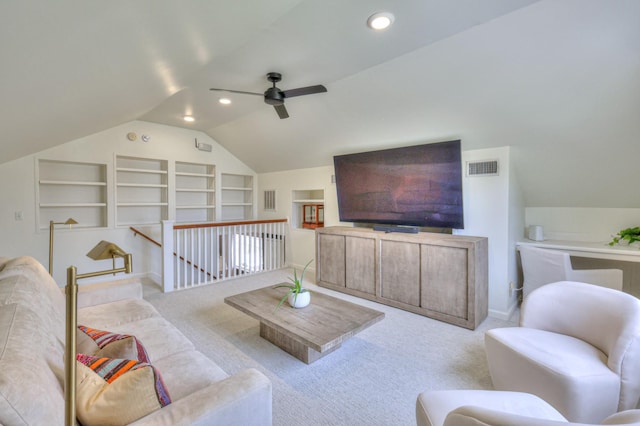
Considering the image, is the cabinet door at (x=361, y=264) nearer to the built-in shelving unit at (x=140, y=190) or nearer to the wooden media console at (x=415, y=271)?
the wooden media console at (x=415, y=271)

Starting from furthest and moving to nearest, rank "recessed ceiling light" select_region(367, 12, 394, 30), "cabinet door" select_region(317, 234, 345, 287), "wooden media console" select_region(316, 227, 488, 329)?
1. "cabinet door" select_region(317, 234, 345, 287)
2. "wooden media console" select_region(316, 227, 488, 329)
3. "recessed ceiling light" select_region(367, 12, 394, 30)

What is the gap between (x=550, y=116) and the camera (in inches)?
104

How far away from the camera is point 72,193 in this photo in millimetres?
4613

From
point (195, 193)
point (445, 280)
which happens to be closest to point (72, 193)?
point (195, 193)

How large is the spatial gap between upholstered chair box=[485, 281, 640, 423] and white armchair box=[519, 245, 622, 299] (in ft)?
2.79

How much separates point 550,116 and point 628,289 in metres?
2.45

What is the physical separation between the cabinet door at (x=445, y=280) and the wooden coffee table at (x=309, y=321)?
1.08 m

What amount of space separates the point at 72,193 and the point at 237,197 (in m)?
2.85

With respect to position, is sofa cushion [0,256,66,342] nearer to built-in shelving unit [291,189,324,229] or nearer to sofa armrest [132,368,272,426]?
sofa armrest [132,368,272,426]

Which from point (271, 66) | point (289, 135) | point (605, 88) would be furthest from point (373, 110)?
point (605, 88)

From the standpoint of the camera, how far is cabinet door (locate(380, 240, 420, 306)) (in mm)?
3377

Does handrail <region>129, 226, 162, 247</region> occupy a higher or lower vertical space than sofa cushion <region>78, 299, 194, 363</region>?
higher

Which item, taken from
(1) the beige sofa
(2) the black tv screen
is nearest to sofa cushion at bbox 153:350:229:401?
(1) the beige sofa

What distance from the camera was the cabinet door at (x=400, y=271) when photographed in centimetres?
338
